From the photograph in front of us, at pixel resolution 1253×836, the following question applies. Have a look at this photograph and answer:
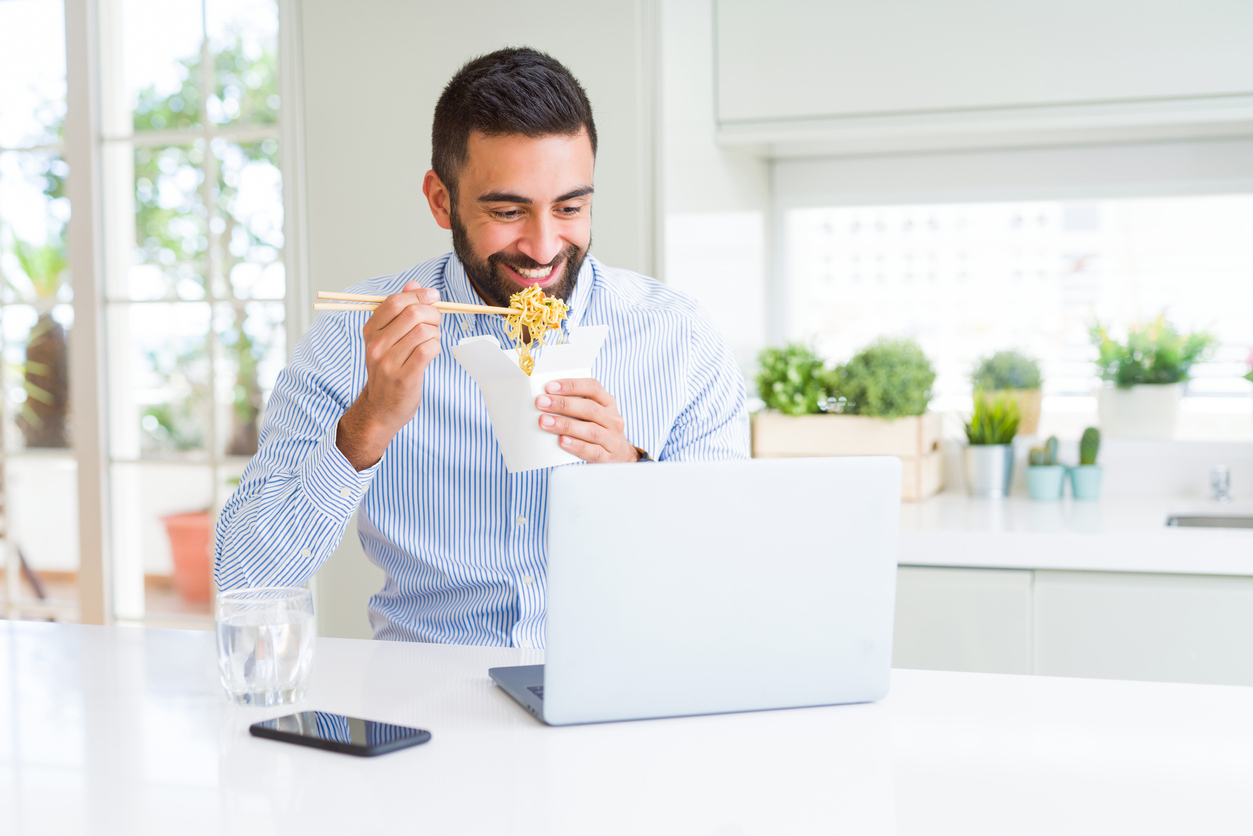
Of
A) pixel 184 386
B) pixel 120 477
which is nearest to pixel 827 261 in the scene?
pixel 184 386

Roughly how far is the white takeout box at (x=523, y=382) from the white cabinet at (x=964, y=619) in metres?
1.08

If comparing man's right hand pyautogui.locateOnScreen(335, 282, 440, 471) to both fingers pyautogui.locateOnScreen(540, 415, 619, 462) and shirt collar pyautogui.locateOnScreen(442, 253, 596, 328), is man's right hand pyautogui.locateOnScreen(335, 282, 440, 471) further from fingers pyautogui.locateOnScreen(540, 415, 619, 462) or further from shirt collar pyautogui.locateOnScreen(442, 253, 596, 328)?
shirt collar pyautogui.locateOnScreen(442, 253, 596, 328)

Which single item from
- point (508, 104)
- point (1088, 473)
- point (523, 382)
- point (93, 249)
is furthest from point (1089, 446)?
point (93, 249)

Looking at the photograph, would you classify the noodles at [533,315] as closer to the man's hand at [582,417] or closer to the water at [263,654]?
the man's hand at [582,417]

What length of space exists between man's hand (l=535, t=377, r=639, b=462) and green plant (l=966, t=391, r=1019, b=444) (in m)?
1.55

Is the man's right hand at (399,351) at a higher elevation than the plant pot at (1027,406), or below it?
higher

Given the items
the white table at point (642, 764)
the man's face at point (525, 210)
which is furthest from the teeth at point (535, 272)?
the white table at point (642, 764)

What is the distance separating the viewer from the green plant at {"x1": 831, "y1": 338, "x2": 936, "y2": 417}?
2357 mm

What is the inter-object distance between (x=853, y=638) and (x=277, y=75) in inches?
89.2

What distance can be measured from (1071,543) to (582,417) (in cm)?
125

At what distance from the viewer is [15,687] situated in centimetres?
113

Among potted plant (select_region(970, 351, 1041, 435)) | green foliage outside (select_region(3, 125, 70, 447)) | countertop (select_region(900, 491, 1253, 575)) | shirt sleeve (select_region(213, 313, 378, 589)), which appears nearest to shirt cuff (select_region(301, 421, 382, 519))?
shirt sleeve (select_region(213, 313, 378, 589))

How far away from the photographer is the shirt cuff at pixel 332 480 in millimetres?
1388

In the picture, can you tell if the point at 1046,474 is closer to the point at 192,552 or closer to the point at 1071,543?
the point at 1071,543
